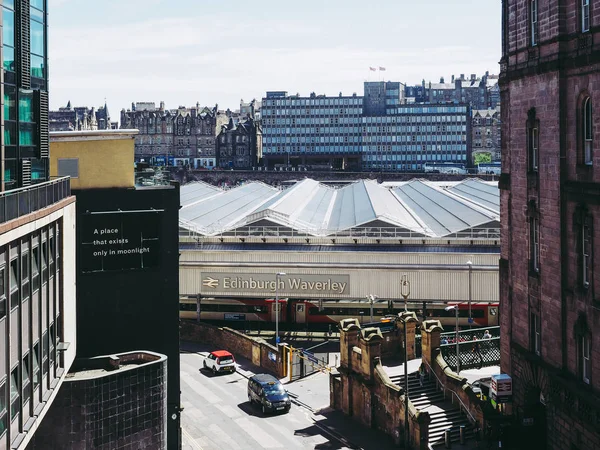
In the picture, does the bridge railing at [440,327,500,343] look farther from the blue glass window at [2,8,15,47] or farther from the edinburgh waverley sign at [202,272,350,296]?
the blue glass window at [2,8,15,47]

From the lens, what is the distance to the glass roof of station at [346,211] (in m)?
64.2

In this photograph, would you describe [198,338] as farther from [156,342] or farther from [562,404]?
[562,404]

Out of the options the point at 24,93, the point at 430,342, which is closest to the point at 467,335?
the point at 430,342

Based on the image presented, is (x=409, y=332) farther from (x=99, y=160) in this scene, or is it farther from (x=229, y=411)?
(x=99, y=160)

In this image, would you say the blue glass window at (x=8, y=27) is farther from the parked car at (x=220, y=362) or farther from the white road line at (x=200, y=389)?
the parked car at (x=220, y=362)

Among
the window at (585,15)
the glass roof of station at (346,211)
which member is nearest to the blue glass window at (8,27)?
the window at (585,15)

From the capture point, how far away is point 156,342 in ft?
109

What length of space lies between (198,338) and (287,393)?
52.7ft

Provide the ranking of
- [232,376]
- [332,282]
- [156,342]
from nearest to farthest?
[156,342]
[232,376]
[332,282]

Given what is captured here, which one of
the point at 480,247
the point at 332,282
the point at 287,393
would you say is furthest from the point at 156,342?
the point at 480,247

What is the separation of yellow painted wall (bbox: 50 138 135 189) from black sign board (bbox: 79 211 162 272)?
5.10ft

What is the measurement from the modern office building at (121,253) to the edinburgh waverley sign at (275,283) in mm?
22825

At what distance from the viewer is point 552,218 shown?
3108 centimetres

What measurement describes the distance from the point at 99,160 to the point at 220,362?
20315mm
